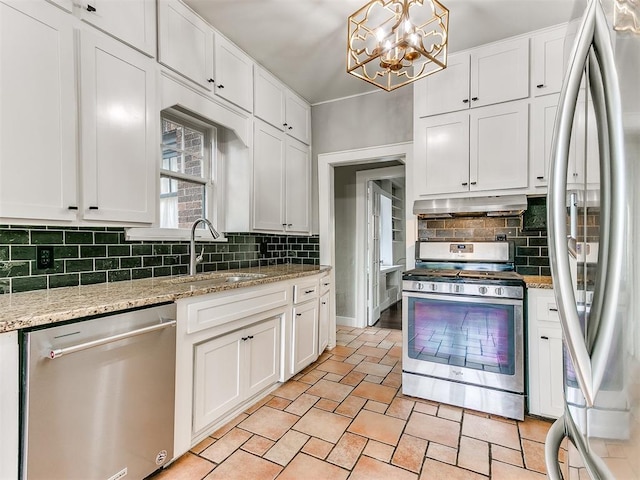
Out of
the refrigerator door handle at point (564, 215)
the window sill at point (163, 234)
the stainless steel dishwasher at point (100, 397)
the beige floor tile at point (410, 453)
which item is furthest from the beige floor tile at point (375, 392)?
the refrigerator door handle at point (564, 215)

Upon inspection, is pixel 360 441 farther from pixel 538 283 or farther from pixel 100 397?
pixel 538 283

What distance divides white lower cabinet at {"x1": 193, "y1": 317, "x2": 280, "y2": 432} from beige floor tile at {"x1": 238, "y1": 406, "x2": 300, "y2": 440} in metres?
0.14

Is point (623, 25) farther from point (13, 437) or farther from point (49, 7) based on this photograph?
point (49, 7)

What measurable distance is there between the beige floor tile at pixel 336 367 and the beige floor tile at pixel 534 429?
1.34 metres

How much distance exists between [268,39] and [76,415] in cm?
269

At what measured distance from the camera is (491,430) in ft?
6.84

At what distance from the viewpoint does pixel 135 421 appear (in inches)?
58.5

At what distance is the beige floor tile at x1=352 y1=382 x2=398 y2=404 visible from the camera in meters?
2.47

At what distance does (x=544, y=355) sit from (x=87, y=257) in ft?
9.58

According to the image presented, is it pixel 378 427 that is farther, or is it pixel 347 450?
pixel 378 427

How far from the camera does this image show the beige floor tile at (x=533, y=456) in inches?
68.2

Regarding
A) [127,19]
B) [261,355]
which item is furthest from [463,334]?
[127,19]

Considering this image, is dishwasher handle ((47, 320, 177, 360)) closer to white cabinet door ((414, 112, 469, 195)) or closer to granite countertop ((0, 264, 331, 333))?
granite countertop ((0, 264, 331, 333))

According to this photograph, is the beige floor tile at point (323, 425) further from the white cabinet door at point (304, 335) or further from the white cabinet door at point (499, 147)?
the white cabinet door at point (499, 147)
